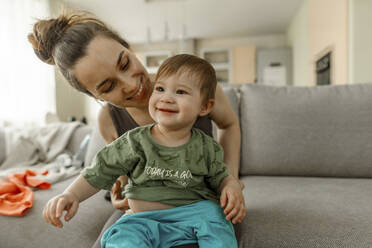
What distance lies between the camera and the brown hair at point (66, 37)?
30.4 inches

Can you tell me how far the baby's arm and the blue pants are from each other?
0.33ft

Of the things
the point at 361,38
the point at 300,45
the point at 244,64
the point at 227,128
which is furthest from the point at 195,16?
the point at 227,128

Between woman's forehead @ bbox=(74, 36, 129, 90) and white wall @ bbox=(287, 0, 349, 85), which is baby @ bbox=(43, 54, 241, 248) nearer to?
woman's forehead @ bbox=(74, 36, 129, 90)

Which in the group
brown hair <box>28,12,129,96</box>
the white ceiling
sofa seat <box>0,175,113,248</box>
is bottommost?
sofa seat <box>0,175,113,248</box>

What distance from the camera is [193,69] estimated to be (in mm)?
672

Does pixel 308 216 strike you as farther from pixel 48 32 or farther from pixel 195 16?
pixel 195 16

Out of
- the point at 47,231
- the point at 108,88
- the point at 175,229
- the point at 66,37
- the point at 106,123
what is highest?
the point at 66,37

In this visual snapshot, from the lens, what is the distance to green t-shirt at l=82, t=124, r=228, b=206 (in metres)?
0.66

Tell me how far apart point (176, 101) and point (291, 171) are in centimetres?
87

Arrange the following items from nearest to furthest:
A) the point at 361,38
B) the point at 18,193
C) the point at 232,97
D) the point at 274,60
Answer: the point at 18,193 < the point at 232,97 < the point at 361,38 < the point at 274,60

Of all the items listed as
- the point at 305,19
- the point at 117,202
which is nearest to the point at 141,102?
the point at 117,202

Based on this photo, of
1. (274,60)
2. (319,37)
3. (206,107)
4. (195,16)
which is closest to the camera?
(206,107)

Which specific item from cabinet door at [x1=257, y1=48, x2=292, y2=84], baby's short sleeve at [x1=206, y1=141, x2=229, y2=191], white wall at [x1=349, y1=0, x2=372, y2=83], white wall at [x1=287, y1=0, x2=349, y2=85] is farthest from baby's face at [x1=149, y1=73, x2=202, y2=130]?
cabinet door at [x1=257, y1=48, x2=292, y2=84]

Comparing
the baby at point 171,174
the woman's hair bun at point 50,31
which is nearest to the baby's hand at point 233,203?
the baby at point 171,174
